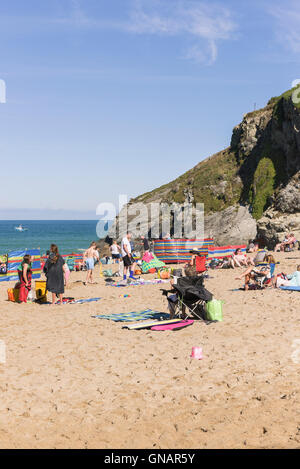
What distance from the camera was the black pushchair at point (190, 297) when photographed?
9219 millimetres

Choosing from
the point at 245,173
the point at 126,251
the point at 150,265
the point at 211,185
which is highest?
the point at 245,173

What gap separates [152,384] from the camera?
5957 millimetres

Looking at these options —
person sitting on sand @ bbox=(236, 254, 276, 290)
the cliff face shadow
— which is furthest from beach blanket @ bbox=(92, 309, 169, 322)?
the cliff face shadow

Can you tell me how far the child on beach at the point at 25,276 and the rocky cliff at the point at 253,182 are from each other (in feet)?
71.3

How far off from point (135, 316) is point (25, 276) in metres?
4.23

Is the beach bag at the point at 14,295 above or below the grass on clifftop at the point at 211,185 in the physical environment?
below

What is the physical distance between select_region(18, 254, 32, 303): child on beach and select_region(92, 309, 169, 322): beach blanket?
327 cm

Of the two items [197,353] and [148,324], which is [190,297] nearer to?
[148,324]

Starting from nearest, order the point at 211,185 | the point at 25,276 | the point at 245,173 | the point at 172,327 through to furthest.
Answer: the point at 172,327
the point at 25,276
the point at 245,173
the point at 211,185

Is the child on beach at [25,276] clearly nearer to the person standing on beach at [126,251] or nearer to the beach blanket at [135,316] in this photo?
the beach blanket at [135,316]

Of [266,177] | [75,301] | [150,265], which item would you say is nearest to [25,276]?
[75,301]

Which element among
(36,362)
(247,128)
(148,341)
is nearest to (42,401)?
(36,362)

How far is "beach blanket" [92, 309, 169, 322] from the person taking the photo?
32.7 ft

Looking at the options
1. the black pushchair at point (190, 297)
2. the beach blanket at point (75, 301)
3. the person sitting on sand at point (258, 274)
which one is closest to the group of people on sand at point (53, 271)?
the beach blanket at point (75, 301)
